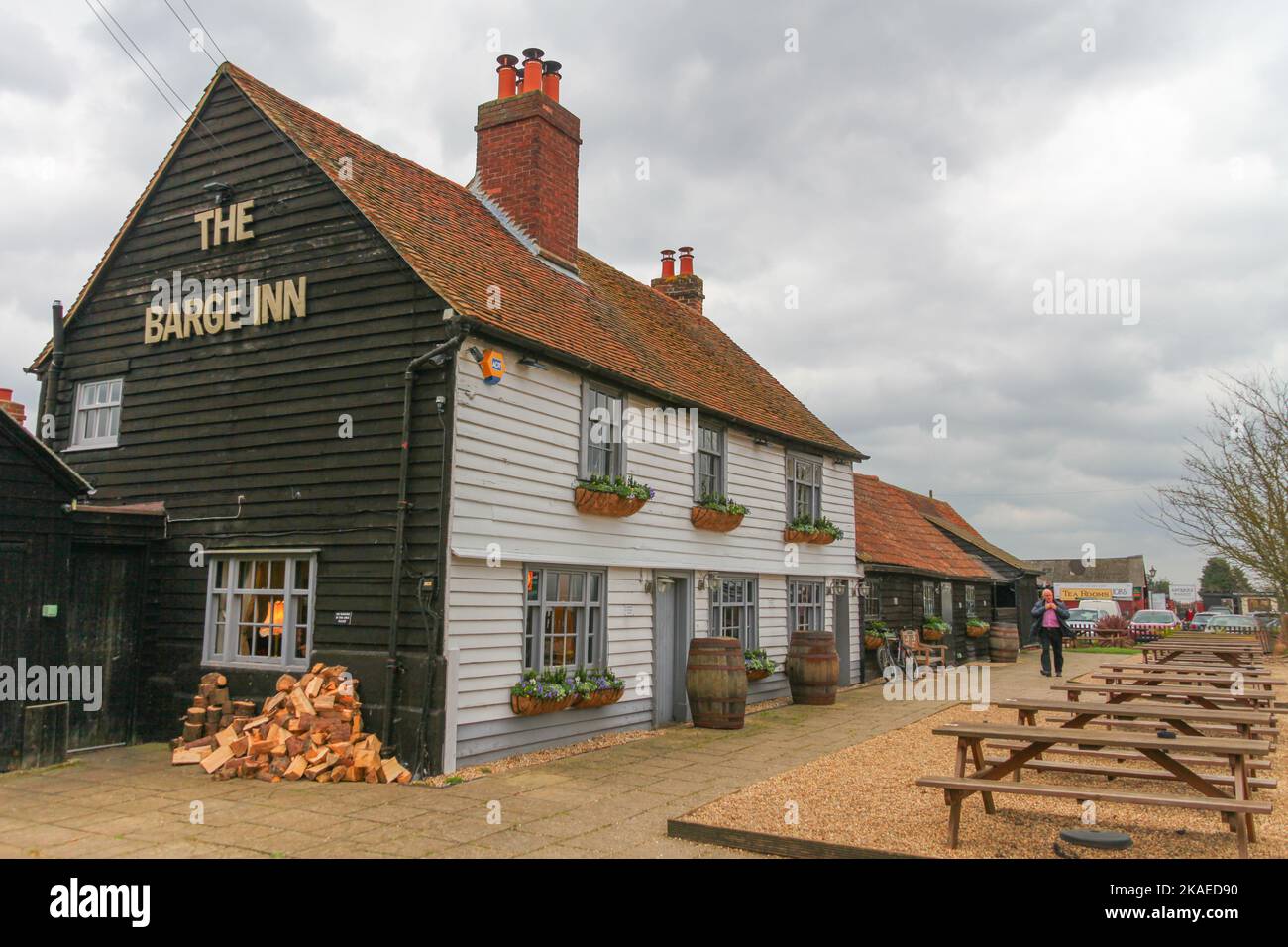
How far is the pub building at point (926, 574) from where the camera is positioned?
21.4 meters

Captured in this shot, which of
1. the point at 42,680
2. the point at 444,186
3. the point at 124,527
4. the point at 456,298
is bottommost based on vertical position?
the point at 42,680

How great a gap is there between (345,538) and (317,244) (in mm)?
3629

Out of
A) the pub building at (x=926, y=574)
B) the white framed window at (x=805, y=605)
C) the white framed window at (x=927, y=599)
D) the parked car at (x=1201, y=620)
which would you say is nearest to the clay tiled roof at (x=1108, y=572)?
the parked car at (x=1201, y=620)

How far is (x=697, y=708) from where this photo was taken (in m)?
13.0

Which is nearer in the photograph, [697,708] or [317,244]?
[317,244]

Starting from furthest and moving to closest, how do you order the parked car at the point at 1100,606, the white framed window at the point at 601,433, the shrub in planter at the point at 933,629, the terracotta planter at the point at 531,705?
the parked car at the point at 1100,606
the shrub in planter at the point at 933,629
the white framed window at the point at 601,433
the terracotta planter at the point at 531,705

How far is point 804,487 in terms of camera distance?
18.1 metres

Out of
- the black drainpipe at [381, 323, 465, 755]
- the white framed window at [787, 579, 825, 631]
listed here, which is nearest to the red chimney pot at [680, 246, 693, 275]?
the white framed window at [787, 579, 825, 631]

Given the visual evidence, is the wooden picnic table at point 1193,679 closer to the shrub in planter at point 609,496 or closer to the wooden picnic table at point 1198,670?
the wooden picnic table at point 1198,670

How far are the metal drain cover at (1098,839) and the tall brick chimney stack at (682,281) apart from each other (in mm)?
16758

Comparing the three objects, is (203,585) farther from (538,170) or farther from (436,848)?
(538,170)

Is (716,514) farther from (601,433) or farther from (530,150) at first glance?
(530,150)
